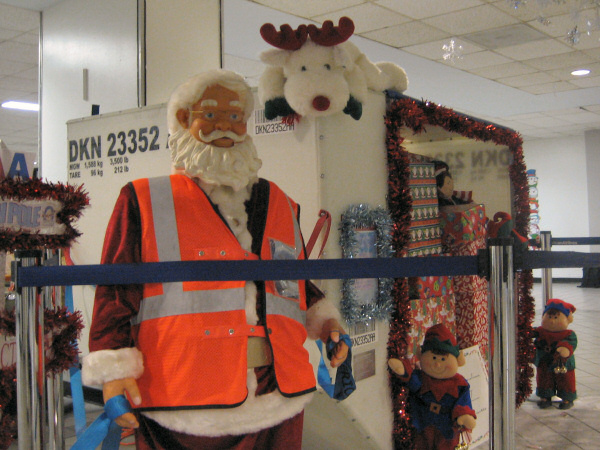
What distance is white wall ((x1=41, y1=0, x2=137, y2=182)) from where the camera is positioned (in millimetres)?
3695

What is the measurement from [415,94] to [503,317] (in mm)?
7532

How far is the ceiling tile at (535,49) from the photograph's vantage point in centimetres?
688

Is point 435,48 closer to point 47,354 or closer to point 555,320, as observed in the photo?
point 555,320

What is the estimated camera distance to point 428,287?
3.11m

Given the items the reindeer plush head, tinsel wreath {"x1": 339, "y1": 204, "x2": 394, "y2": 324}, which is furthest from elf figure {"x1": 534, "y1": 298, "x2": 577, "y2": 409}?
the reindeer plush head

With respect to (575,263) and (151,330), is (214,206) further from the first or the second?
(575,263)

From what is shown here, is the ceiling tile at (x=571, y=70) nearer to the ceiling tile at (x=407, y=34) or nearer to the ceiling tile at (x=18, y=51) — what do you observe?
the ceiling tile at (x=407, y=34)

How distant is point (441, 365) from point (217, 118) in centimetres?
164

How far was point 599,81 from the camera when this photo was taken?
29.5 feet

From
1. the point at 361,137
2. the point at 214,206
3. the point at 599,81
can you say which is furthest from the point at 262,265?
the point at 599,81

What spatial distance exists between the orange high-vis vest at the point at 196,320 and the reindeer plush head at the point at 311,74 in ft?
2.68

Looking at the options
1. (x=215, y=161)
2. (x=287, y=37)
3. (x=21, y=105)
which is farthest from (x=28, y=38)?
(x=215, y=161)

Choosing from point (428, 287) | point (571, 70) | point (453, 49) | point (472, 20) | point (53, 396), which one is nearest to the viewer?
point (53, 396)

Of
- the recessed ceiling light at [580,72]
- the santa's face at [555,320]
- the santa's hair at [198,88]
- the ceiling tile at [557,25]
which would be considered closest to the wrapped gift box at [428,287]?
the santa's face at [555,320]
